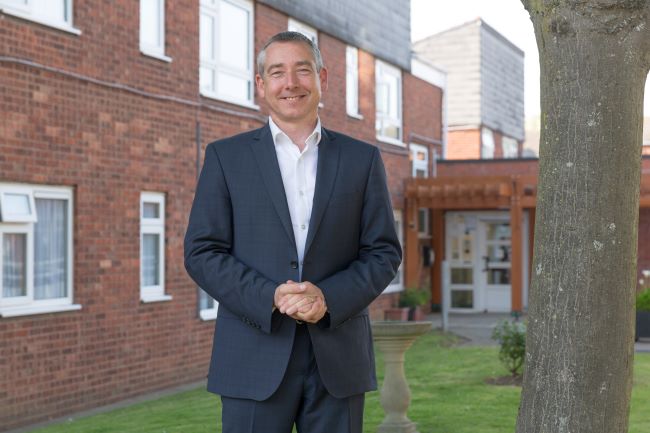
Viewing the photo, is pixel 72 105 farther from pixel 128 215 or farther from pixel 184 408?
pixel 184 408

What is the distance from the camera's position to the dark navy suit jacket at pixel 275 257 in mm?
3225

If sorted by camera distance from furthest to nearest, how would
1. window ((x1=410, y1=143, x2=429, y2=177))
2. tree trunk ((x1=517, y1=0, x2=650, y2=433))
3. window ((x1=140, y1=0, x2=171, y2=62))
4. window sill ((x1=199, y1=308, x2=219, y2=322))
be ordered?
window ((x1=410, y1=143, x2=429, y2=177))
window sill ((x1=199, y1=308, x2=219, y2=322))
window ((x1=140, y1=0, x2=171, y2=62))
tree trunk ((x1=517, y1=0, x2=650, y2=433))

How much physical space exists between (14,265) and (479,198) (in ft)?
44.4

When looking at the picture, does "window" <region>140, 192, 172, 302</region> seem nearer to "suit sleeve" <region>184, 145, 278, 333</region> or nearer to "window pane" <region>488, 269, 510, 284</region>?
"suit sleeve" <region>184, 145, 278, 333</region>

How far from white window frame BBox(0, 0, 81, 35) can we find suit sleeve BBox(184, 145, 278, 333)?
773 cm

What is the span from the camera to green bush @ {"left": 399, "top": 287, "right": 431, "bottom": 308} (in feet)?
72.6

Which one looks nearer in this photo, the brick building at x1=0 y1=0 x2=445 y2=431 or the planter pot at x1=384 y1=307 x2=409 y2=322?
the brick building at x1=0 y1=0 x2=445 y2=431

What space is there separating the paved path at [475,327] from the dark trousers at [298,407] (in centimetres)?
1367

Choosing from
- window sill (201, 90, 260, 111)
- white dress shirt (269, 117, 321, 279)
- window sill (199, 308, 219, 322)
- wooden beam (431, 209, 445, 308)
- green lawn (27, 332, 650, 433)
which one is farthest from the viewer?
wooden beam (431, 209, 445, 308)

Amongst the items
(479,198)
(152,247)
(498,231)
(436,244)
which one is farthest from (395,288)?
(152,247)

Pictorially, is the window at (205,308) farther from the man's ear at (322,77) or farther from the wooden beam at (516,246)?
the man's ear at (322,77)

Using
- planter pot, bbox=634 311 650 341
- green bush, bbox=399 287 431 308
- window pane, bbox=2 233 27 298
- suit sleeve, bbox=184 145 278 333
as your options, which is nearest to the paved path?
planter pot, bbox=634 311 650 341

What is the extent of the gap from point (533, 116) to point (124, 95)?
70487mm

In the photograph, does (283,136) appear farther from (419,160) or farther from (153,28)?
(419,160)
